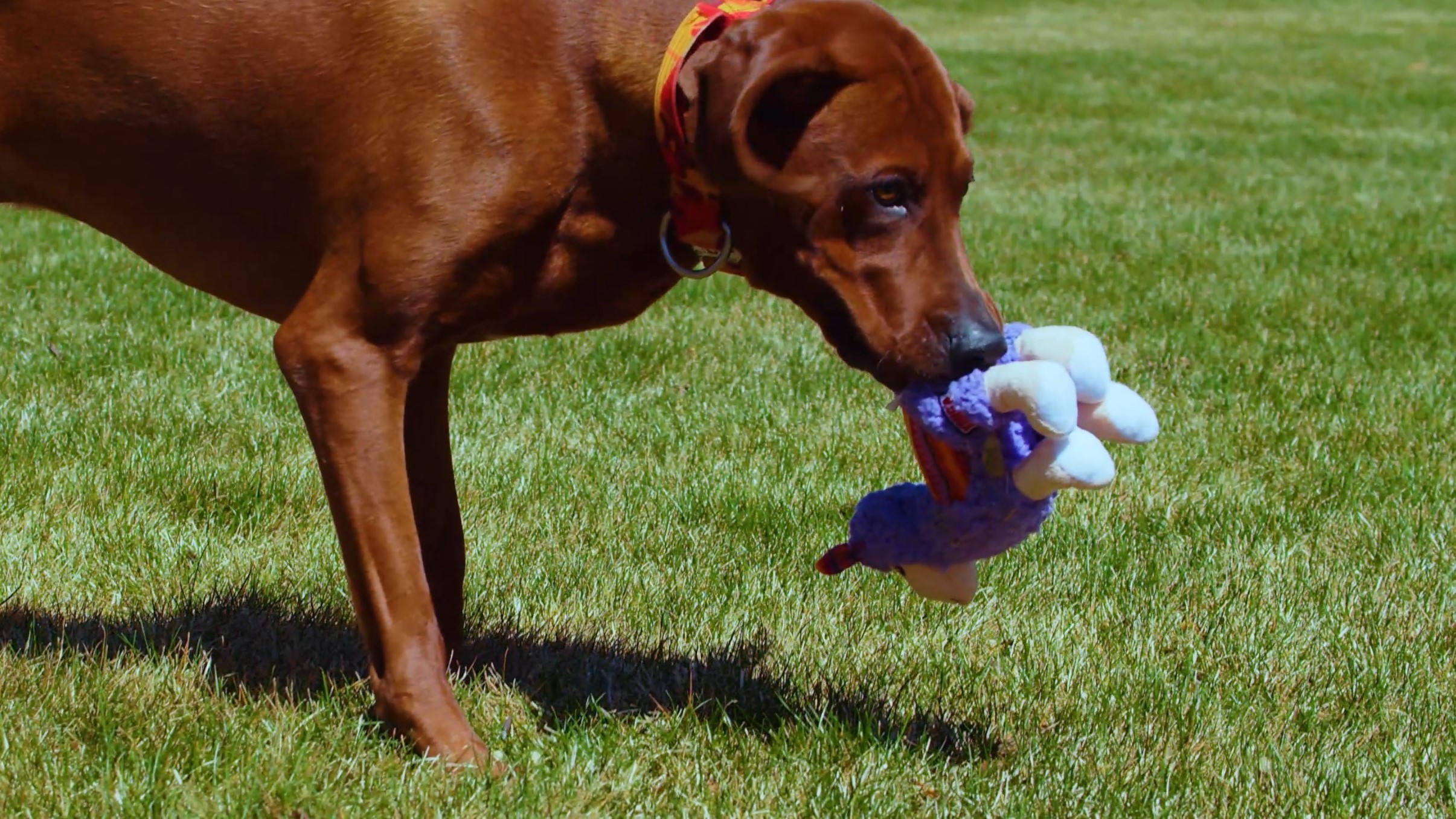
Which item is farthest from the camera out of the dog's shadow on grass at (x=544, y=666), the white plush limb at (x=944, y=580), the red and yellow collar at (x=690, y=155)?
the dog's shadow on grass at (x=544, y=666)

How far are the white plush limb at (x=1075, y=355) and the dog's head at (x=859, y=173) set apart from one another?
169 mm

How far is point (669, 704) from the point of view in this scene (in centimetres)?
331

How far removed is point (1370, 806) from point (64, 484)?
11.0 feet

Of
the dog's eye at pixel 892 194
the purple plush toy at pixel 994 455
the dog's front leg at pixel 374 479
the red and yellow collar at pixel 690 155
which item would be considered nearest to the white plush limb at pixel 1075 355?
the purple plush toy at pixel 994 455

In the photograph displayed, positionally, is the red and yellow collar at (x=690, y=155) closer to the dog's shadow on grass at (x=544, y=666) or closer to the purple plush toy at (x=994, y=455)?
the purple plush toy at (x=994, y=455)

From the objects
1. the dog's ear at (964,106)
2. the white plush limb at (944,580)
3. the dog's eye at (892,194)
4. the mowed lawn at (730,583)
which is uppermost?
the dog's ear at (964,106)

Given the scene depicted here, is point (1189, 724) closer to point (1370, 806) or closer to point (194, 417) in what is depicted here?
point (1370, 806)

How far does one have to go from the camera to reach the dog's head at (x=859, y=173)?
9.07 ft

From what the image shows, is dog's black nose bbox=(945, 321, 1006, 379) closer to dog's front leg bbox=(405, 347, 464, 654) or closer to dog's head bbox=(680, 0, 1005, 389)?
dog's head bbox=(680, 0, 1005, 389)

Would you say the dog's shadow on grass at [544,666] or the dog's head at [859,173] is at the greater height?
the dog's head at [859,173]

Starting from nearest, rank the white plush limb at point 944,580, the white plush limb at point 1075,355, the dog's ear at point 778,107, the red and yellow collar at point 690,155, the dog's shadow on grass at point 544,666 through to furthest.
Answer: the dog's ear at point 778,107, the red and yellow collar at point 690,155, the white plush limb at point 1075,355, the white plush limb at point 944,580, the dog's shadow on grass at point 544,666

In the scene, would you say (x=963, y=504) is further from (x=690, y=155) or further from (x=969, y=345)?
(x=690, y=155)

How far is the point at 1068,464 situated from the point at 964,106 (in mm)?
701

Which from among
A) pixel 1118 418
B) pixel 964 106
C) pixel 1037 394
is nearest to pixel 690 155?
pixel 964 106
